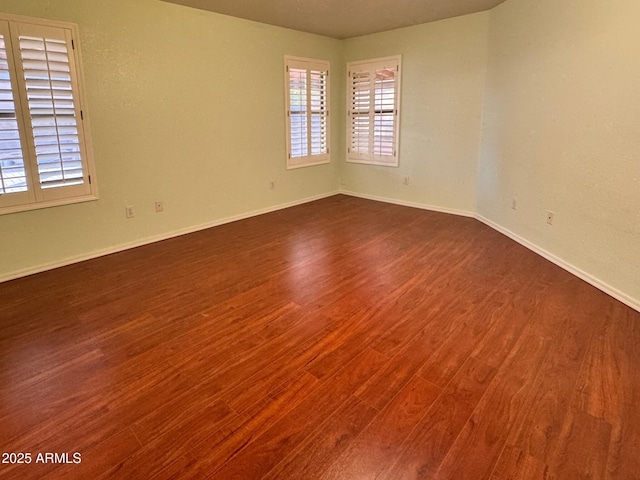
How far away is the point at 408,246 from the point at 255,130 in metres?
2.52

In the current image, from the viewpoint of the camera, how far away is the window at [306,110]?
5.47 meters

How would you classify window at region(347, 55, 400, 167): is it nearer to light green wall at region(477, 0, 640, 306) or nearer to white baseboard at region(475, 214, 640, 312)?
light green wall at region(477, 0, 640, 306)

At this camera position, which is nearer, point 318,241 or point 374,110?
point 318,241

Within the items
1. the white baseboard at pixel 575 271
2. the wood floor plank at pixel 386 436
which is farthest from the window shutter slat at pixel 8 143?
the white baseboard at pixel 575 271

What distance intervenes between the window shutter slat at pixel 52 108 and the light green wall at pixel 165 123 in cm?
18

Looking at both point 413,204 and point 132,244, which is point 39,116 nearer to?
point 132,244

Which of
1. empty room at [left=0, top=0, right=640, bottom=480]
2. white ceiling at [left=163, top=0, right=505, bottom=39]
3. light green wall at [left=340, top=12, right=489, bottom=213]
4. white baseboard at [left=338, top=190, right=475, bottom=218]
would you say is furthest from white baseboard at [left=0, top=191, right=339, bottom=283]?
white ceiling at [left=163, top=0, right=505, bottom=39]

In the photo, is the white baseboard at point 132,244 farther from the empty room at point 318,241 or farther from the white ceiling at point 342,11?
the white ceiling at point 342,11

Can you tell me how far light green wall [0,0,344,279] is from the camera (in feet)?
11.6

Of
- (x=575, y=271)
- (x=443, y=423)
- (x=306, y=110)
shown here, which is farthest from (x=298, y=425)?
(x=306, y=110)

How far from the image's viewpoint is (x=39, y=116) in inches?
130

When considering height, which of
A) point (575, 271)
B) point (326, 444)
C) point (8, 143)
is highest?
point (8, 143)

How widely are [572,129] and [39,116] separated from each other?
4477mm

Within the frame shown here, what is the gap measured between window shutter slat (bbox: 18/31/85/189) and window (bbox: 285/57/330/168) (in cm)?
272
